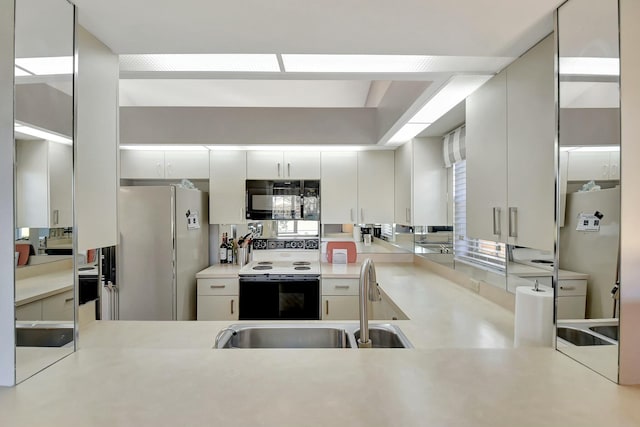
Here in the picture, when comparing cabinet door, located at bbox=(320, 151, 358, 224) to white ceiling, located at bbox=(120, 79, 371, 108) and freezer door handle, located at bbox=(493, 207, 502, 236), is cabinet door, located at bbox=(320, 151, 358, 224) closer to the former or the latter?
white ceiling, located at bbox=(120, 79, 371, 108)

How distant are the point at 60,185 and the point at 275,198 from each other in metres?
2.44

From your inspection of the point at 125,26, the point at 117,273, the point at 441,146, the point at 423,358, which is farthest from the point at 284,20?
Answer: the point at 117,273

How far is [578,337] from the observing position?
98 centimetres

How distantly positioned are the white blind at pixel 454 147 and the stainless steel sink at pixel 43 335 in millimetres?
2642

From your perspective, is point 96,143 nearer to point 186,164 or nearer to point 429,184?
point 186,164

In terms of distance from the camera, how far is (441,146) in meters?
2.86

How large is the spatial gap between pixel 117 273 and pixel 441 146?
10.7 ft

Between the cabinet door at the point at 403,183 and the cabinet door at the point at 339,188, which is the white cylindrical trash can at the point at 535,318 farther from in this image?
the cabinet door at the point at 339,188

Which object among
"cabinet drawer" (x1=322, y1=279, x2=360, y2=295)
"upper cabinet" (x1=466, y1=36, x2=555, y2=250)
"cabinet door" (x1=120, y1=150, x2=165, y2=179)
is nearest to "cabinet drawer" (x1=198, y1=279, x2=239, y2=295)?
Result: "cabinet drawer" (x1=322, y1=279, x2=360, y2=295)

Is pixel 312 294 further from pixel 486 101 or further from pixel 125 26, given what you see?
pixel 125 26

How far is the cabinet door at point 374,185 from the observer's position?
11.3ft

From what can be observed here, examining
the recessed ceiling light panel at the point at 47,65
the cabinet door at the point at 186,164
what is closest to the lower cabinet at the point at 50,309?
the recessed ceiling light panel at the point at 47,65

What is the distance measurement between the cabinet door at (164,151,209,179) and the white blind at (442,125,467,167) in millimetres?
2507

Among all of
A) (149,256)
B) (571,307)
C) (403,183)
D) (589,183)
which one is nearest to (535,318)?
(571,307)
